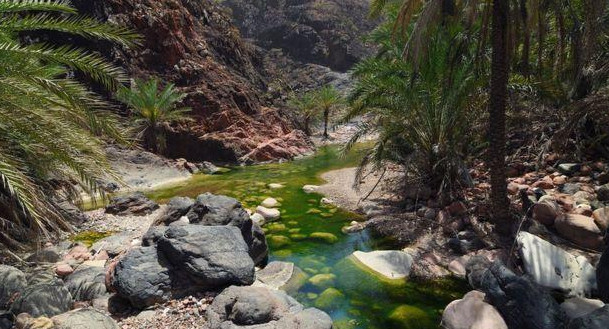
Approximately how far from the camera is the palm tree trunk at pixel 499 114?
629cm

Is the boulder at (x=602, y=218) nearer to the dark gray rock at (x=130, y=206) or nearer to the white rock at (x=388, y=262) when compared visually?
the white rock at (x=388, y=262)

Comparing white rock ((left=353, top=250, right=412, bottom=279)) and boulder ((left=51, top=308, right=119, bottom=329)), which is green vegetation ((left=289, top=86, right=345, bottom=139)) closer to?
white rock ((left=353, top=250, right=412, bottom=279))

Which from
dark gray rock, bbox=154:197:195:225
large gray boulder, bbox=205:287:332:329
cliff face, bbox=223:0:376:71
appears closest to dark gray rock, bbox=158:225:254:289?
large gray boulder, bbox=205:287:332:329

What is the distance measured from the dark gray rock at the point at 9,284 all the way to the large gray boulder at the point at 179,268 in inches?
42.7

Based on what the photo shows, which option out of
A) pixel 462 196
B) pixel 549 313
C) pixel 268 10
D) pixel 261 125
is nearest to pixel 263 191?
pixel 462 196

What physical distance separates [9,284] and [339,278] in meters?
4.69

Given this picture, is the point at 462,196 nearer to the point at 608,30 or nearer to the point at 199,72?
the point at 608,30

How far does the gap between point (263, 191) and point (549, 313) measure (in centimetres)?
1040

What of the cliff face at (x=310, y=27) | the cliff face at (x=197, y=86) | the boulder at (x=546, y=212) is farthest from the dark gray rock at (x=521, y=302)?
the cliff face at (x=310, y=27)

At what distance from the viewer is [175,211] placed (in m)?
8.26

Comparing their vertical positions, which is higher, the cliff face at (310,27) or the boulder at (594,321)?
the cliff face at (310,27)

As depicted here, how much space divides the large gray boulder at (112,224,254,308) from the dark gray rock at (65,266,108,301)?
1.27 ft

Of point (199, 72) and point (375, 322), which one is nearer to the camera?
point (375, 322)

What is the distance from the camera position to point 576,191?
7.28m
